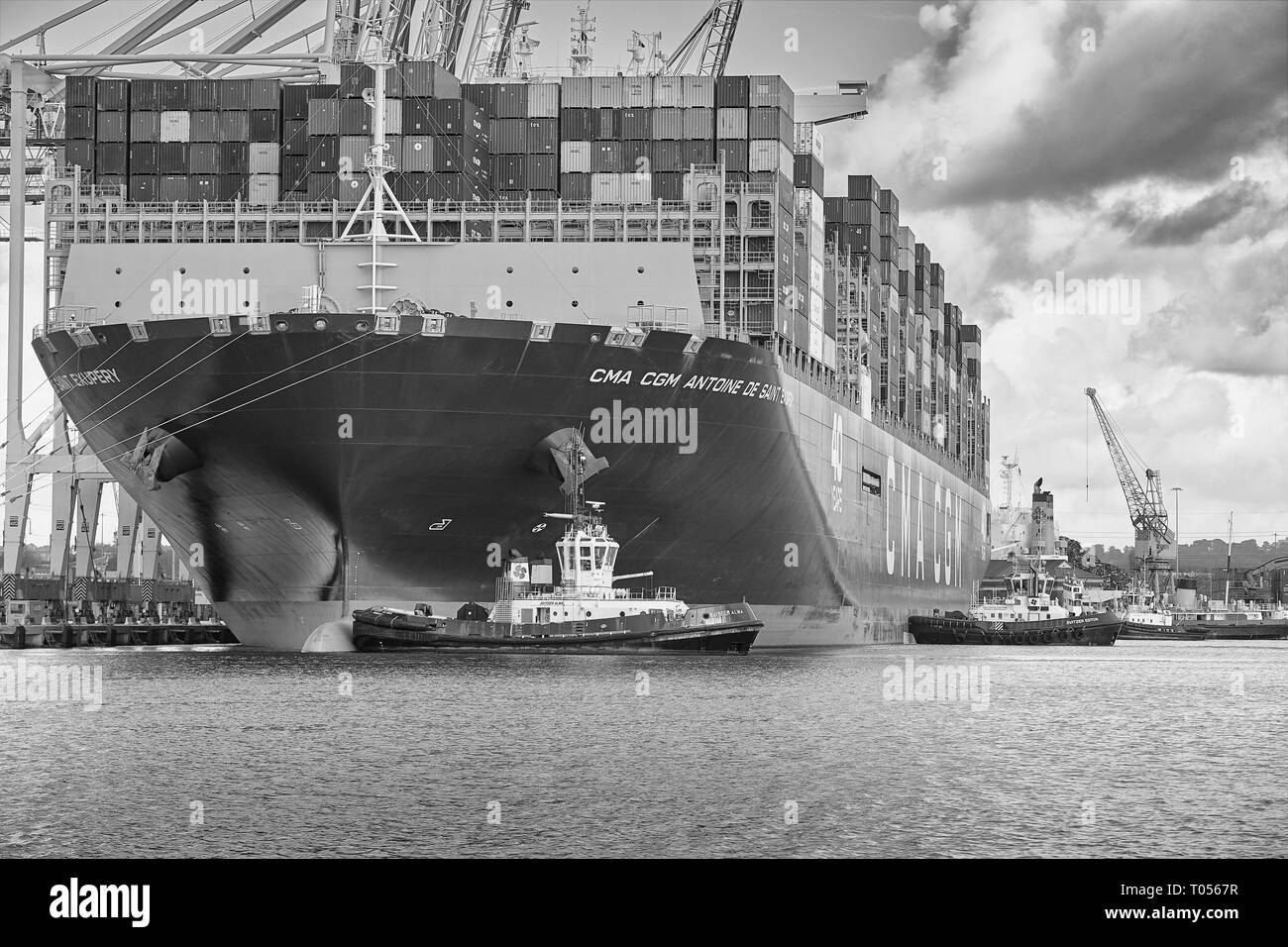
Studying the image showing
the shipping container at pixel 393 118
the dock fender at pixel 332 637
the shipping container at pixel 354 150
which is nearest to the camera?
the dock fender at pixel 332 637

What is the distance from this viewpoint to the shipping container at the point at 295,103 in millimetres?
61562

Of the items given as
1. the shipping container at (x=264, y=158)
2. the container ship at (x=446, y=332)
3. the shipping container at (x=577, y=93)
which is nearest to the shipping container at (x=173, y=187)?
the container ship at (x=446, y=332)

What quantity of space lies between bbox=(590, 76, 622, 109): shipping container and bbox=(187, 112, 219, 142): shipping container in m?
13.9

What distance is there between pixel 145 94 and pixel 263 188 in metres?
6.84

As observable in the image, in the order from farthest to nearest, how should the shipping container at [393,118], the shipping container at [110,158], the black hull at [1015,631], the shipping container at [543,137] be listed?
the black hull at [1015,631], the shipping container at [110,158], the shipping container at [543,137], the shipping container at [393,118]

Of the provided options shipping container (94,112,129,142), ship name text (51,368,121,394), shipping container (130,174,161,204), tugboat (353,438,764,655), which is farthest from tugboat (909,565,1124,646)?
ship name text (51,368,121,394)

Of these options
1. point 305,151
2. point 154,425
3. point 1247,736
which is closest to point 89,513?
point 305,151

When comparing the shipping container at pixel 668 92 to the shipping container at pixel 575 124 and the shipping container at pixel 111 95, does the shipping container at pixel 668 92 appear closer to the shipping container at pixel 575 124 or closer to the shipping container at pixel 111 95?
the shipping container at pixel 575 124

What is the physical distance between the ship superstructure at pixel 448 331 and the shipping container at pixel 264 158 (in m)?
0.07

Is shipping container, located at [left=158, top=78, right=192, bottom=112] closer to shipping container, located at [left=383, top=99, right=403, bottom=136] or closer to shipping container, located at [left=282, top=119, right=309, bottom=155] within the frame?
shipping container, located at [left=282, top=119, right=309, bottom=155]

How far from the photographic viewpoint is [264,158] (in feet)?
201

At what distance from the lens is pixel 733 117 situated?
201 feet

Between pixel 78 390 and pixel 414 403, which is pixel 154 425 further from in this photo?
pixel 414 403

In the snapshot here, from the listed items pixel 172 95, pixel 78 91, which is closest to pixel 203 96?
pixel 172 95
